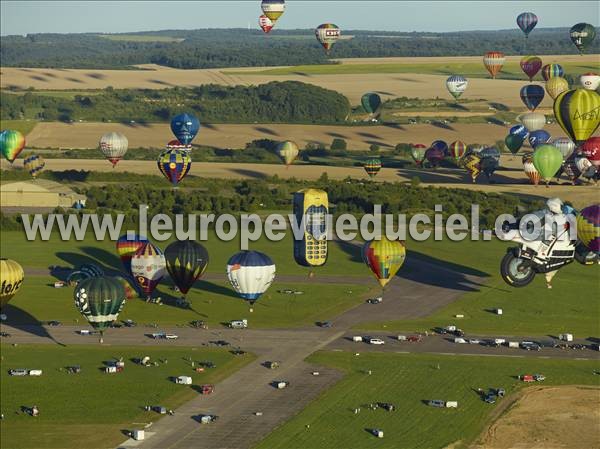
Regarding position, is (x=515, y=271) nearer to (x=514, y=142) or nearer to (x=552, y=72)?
(x=514, y=142)

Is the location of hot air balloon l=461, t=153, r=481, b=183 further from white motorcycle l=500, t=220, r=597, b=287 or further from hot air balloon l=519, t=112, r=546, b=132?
white motorcycle l=500, t=220, r=597, b=287

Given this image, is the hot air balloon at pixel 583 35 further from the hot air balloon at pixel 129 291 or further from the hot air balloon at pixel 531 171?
the hot air balloon at pixel 129 291

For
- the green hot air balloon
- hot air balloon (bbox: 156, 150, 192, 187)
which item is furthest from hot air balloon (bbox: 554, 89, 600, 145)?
hot air balloon (bbox: 156, 150, 192, 187)

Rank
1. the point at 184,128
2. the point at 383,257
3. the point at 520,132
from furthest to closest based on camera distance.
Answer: the point at 520,132
the point at 184,128
the point at 383,257

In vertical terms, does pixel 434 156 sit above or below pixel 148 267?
above

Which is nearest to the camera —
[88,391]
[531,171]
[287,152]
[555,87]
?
[88,391]

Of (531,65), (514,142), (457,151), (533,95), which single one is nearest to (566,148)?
(457,151)

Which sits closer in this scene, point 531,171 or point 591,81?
point 531,171

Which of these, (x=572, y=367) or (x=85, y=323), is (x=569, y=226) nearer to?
(x=572, y=367)
